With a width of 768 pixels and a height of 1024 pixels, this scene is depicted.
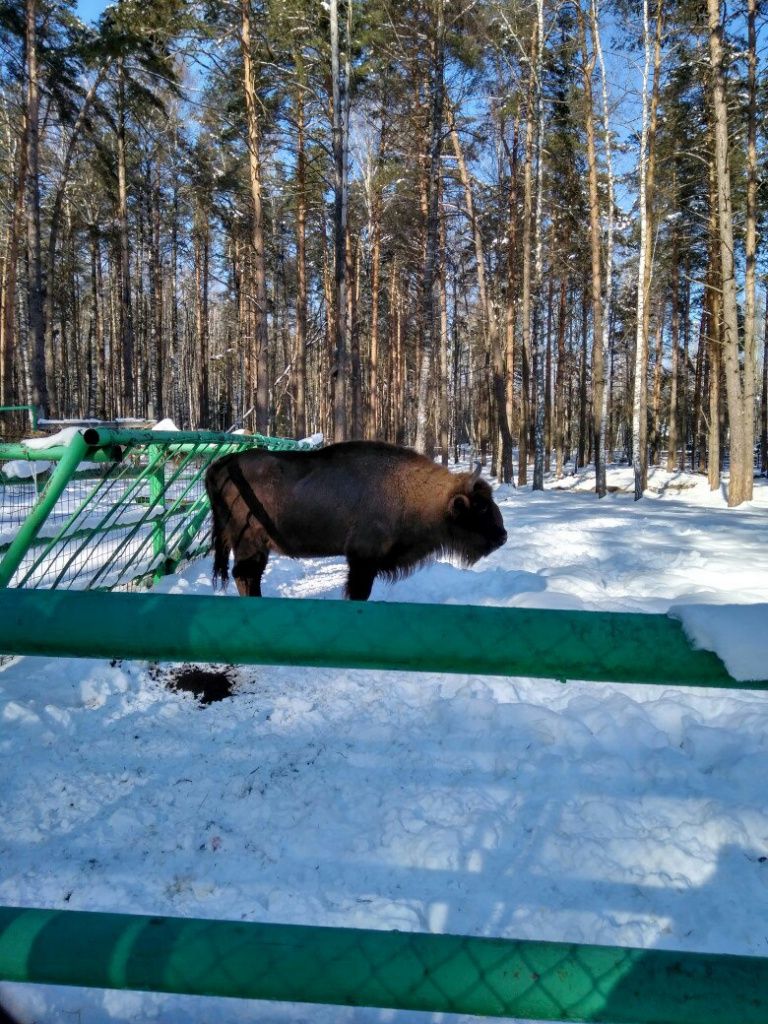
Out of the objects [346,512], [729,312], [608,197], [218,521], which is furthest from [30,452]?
[608,197]

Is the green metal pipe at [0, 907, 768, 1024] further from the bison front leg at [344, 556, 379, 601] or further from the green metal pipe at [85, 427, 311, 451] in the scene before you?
the bison front leg at [344, 556, 379, 601]


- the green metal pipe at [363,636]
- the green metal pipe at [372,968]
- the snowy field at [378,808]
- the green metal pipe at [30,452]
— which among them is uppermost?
the green metal pipe at [30,452]

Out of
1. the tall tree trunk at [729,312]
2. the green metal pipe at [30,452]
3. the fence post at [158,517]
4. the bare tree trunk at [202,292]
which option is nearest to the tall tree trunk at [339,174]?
the fence post at [158,517]

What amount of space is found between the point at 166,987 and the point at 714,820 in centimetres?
262

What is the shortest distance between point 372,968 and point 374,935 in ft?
0.14

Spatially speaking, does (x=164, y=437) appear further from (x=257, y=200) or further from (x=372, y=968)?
(x=257, y=200)

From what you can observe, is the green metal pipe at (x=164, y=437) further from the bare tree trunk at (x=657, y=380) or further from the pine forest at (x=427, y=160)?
the bare tree trunk at (x=657, y=380)

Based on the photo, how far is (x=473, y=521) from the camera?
5.82m

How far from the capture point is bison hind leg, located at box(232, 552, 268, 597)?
19.1ft

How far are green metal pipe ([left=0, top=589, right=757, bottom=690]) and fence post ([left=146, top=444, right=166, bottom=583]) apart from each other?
5598 mm

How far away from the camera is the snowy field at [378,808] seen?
226 centimetres

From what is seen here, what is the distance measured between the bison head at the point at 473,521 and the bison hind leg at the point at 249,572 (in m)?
1.81

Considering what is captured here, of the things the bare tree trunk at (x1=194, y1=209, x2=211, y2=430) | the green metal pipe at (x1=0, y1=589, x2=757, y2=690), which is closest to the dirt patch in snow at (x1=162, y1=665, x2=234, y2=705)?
the green metal pipe at (x1=0, y1=589, x2=757, y2=690)

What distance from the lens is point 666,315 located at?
104 ft
